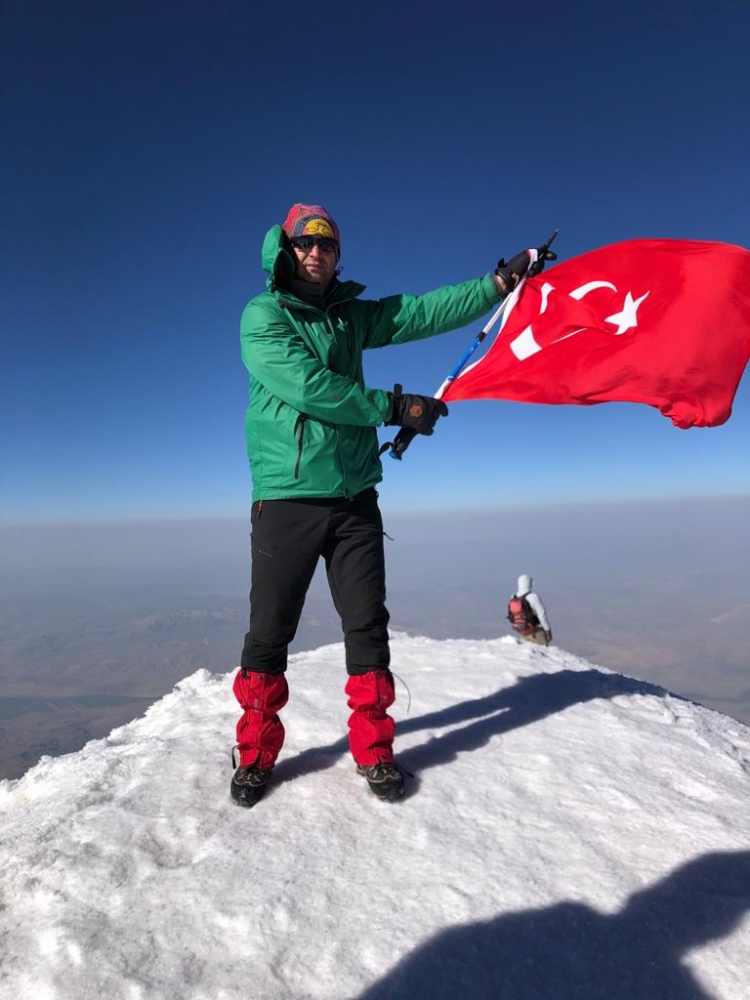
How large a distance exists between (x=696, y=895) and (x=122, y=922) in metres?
2.69

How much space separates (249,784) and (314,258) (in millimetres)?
3533

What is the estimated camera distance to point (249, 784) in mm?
3430

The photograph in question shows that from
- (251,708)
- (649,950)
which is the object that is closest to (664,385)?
(649,950)

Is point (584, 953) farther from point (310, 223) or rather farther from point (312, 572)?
point (310, 223)

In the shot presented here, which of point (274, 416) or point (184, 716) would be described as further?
point (184, 716)

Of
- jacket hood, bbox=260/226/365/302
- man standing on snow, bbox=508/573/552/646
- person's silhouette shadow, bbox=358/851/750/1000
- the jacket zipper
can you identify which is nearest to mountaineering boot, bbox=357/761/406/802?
person's silhouette shadow, bbox=358/851/750/1000

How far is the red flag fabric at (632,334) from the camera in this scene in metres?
4.26

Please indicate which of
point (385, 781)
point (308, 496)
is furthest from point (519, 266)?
point (385, 781)

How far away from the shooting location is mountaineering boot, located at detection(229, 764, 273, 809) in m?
3.36

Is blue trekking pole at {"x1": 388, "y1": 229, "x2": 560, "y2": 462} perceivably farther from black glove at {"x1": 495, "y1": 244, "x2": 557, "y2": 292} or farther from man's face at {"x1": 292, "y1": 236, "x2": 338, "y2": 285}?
man's face at {"x1": 292, "y1": 236, "x2": 338, "y2": 285}

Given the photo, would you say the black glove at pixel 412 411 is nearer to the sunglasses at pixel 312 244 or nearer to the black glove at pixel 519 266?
the sunglasses at pixel 312 244

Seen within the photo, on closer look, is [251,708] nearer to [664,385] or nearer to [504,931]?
[504,931]

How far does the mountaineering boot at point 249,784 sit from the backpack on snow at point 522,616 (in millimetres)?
9016

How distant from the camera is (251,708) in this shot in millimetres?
3648
